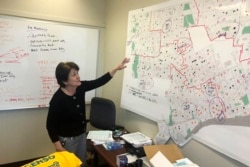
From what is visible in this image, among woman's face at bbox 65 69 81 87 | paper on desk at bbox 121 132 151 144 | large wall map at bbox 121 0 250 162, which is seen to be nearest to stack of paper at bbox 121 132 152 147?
paper on desk at bbox 121 132 151 144

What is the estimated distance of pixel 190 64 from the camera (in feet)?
5.65

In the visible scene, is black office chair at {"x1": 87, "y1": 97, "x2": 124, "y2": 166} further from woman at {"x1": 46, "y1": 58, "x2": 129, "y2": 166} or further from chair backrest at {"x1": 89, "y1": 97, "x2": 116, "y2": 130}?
woman at {"x1": 46, "y1": 58, "x2": 129, "y2": 166}

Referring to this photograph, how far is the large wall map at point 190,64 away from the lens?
1.41 meters

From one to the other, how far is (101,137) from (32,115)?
1.07m

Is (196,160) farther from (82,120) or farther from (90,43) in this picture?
(90,43)

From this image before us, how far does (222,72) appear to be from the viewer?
1496mm

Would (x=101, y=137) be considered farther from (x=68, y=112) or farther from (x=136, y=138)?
(x=68, y=112)

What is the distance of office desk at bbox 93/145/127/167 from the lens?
188cm

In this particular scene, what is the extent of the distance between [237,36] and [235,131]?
0.62 metres

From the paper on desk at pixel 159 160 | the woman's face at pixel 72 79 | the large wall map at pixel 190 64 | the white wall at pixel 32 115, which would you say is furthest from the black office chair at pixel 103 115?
the paper on desk at pixel 159 160

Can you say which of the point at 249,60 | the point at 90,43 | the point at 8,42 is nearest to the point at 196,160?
the point at 249,60

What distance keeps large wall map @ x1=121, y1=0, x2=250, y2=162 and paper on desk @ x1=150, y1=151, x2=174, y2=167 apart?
0.30 meters

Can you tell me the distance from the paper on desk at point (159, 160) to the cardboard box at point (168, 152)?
6 cm

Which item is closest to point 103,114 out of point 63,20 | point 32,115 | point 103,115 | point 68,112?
point 103,115
